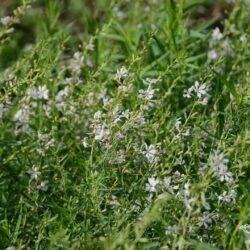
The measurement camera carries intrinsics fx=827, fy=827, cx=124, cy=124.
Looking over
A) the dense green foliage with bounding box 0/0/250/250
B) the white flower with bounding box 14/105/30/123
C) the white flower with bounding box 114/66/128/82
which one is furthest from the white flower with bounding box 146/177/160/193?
the white flower with bounding box 14/105/30/123

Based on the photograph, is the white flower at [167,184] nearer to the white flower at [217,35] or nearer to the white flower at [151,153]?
the white flower at [151,153]

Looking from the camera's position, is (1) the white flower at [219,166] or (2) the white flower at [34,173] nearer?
(1) the white flower at [219,166]

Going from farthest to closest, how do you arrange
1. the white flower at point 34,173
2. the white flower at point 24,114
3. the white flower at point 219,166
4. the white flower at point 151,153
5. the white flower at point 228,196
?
the white flower at point 24,114 < the white flower at point 34,173 < the white flower at point 151,153 < the white flower at point 228,196 < the white flower at point 219,166

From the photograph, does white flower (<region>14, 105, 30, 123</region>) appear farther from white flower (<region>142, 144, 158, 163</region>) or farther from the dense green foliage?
white flower (<region>142, 144, 158, 163</region>)

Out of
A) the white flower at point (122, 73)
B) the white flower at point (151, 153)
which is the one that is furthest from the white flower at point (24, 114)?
the white flower at point (151, 153)

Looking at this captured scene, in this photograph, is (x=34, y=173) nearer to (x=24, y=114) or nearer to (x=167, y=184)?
(x=24, y=114)

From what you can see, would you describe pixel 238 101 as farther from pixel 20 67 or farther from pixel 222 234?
pixel 20 67

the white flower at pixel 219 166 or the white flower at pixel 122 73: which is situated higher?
the white flower at pixel 122 73

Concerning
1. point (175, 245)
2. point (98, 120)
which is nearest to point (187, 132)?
point (98, 120)

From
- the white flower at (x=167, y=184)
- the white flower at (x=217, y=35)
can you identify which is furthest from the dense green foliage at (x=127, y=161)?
the white flower at (x=217, y=35)

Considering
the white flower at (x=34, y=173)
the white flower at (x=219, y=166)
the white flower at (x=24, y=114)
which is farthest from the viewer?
the white flower at (x=24, y=114)

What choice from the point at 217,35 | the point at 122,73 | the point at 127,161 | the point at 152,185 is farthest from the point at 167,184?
the point at 217,35

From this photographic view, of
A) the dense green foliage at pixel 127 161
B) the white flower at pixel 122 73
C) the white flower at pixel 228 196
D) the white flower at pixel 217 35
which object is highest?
the white flower at pixel 122 73
